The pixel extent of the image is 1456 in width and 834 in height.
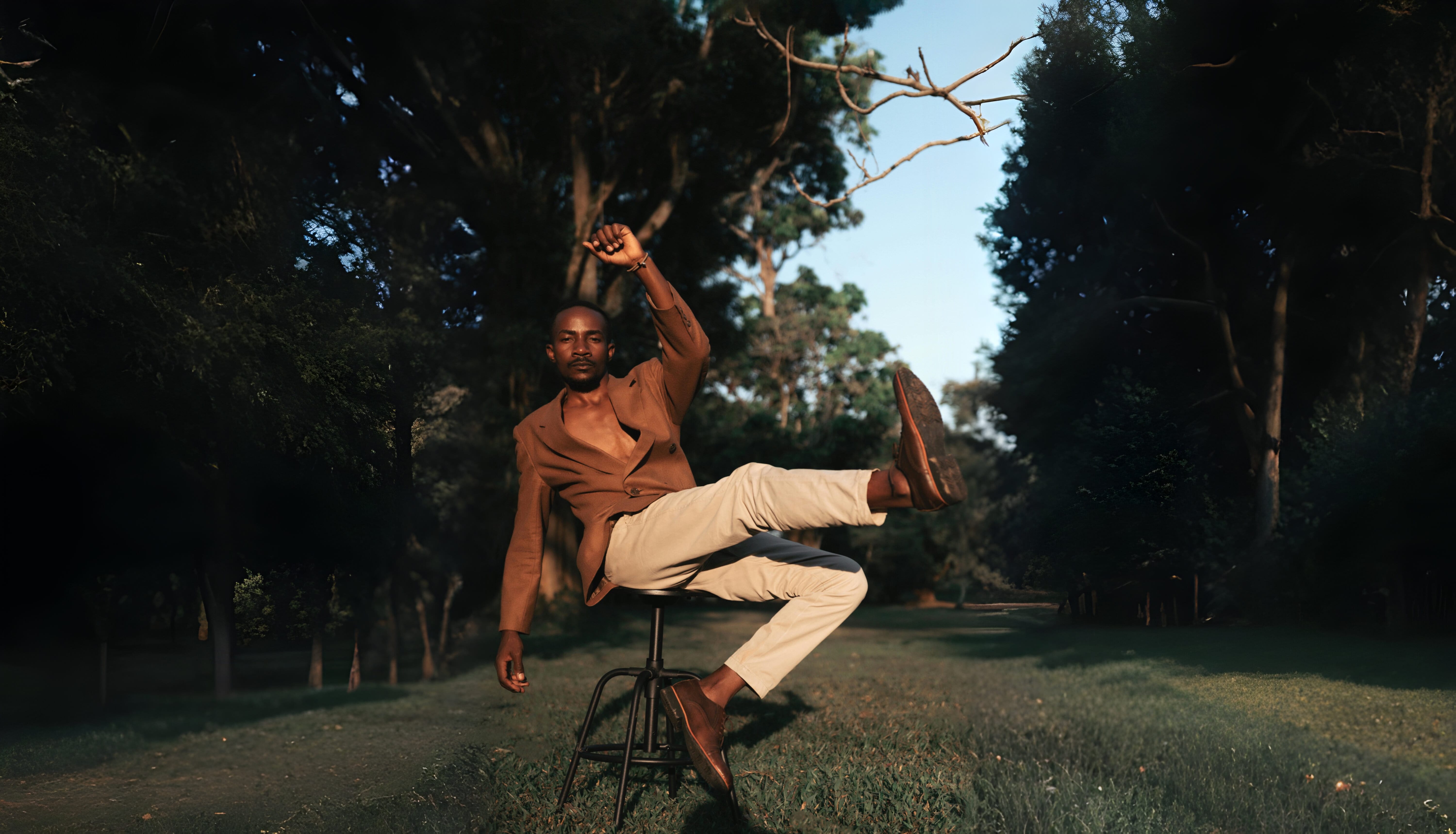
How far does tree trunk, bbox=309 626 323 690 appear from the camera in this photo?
4.51 metres

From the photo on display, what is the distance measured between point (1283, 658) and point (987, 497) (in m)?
2.11

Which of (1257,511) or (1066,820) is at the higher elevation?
(1257,511)

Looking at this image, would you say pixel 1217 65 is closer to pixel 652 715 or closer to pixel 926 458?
pixel 926 458

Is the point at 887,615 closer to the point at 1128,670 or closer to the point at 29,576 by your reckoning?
the point at 1128,670

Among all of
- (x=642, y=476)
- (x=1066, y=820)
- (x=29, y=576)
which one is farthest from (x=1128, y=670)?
(x=29, y=576)

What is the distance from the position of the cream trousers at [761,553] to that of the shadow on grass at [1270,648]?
63.8 inches

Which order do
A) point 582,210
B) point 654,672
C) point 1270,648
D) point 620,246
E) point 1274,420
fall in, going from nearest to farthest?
point 620,246 → point 654,672 → point 1270,648 → point 1274,420 → point 582,210

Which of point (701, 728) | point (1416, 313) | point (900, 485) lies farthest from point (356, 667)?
point (1416, 313)

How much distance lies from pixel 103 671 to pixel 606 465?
256 centimetres

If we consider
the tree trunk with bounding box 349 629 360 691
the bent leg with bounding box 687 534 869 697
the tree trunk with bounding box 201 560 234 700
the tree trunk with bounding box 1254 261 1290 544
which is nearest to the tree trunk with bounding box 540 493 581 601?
the tree trunk with bounding box 349 629 360 691

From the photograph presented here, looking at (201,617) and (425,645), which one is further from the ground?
(201,617)

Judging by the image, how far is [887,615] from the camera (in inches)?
496

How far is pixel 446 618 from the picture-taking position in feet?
19.9

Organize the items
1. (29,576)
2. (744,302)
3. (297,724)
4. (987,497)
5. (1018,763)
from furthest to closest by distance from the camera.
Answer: (744,302), (987,497), (297,724), (1018,763), (29,576)
